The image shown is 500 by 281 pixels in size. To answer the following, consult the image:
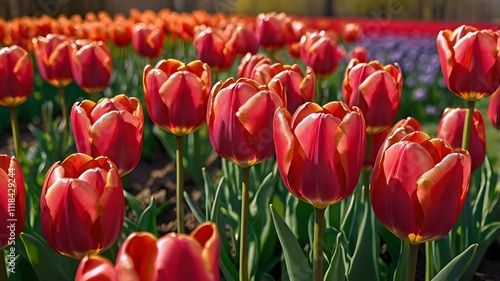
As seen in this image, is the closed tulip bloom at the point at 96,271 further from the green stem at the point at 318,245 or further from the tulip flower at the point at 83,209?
the green stem at the point at 318,245

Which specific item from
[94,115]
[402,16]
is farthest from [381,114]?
[402,16]

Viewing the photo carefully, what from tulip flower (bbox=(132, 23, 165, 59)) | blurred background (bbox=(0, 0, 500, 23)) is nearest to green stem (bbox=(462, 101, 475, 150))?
tulip flower (bbox=(132, 23, 165, 59))

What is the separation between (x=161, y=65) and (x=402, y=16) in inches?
841

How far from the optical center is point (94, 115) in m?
1.50

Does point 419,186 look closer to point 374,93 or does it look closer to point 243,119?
point 243,119

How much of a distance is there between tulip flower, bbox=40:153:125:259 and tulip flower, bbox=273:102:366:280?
32 centimetres

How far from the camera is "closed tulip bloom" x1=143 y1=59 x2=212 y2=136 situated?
5.31 feet

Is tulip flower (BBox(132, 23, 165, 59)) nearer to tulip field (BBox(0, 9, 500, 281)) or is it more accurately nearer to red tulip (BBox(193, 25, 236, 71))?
tulip field (BBox(0, 9, 500, 281))

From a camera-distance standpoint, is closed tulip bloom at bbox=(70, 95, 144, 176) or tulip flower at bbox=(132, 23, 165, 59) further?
tulip flower at bbox=(132, 23, 165, 59)

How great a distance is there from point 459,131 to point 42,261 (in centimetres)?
121

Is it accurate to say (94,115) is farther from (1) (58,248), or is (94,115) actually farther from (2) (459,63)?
(2) (459,63)

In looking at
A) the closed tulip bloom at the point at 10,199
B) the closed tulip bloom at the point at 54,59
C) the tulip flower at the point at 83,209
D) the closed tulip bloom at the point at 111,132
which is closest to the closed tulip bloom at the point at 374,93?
the closed tulip bloom at the point at 111,132

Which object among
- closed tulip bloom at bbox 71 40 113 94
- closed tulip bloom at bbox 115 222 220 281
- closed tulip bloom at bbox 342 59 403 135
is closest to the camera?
closed tulip bloom at bbox 115 222 220 281

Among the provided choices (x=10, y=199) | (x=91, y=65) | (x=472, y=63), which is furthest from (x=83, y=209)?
(x=91, y=65)
